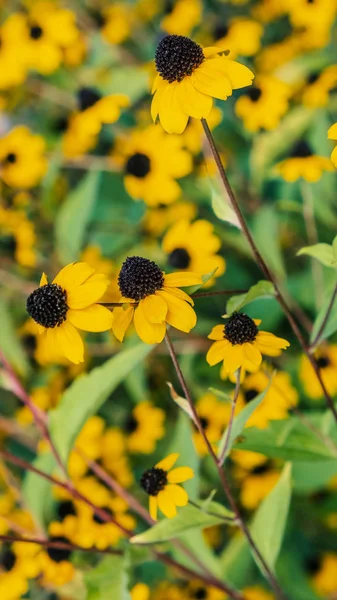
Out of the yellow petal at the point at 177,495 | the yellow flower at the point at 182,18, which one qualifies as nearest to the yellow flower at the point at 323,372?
the yellow petal at the point at 177,495

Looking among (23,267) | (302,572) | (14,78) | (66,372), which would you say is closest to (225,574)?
(302,572)

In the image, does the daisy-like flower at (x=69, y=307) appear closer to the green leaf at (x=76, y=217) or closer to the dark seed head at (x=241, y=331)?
the dark seed head at (x=241, y=331)

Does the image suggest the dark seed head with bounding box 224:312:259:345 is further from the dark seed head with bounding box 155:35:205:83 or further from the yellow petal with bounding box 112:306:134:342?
the dark seed head with bounding box 155:35:205:83

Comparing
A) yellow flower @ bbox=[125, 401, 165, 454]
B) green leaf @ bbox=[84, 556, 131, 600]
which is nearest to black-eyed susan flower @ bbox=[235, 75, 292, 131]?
yellow flower @ bbox=[125, 401, 165, 454]

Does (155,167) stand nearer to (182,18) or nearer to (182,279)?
(182,18)

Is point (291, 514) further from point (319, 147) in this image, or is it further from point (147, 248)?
point (319, 147)
